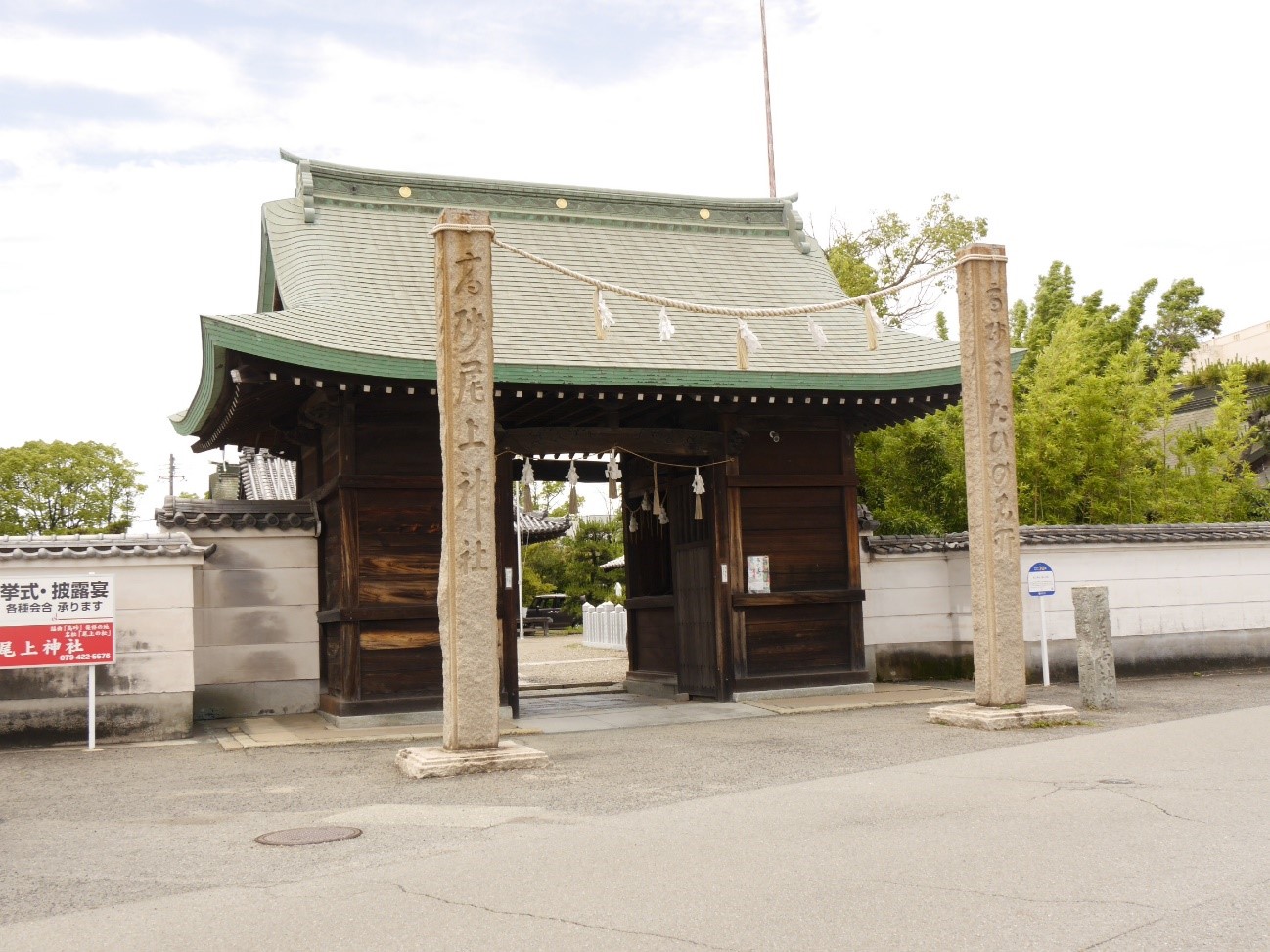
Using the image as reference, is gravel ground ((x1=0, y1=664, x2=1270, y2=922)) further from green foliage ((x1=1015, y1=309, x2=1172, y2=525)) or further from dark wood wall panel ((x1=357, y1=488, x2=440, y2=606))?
green foliage ((x1=1015, y1=309, x2=1172, y2=525))

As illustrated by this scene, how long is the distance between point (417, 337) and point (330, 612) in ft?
10.5

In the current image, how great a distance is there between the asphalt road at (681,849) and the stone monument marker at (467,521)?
19.0 inches

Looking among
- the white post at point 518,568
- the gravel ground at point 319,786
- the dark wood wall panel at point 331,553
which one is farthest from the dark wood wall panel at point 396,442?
the gravel ground at point 319,786

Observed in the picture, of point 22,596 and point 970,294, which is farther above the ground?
point 970,294

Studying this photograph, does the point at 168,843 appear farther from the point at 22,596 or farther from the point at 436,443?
the point at 436,443

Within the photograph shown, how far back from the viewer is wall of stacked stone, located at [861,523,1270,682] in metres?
15.5

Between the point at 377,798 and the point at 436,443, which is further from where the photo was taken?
Answer: the point at 436,443

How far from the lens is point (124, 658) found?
11.8 meters

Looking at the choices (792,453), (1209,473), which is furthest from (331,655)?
(1209,473)

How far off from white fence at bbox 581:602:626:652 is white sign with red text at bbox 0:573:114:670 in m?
18.0

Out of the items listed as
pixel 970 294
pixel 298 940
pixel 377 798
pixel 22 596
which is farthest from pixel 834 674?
pixel 298 940

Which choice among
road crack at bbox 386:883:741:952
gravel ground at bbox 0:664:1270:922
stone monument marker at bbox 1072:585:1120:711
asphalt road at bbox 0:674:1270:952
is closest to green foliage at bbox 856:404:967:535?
stone monument marker at bbox 1072:585:1120:711

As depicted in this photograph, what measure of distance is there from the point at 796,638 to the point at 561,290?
5303mm

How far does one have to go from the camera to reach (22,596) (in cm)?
1120
